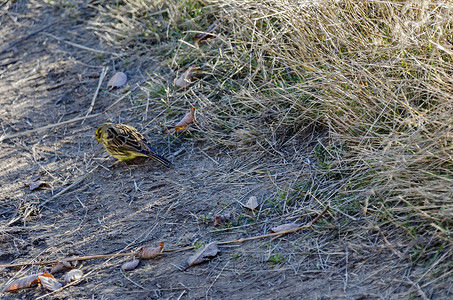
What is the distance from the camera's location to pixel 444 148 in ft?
12.2

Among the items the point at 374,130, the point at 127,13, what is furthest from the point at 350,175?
the point at 127,13

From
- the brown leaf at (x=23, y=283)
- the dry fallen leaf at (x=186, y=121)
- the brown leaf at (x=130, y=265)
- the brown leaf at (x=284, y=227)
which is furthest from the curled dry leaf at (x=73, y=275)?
the dry fallen leaf at (x=186, y=121)

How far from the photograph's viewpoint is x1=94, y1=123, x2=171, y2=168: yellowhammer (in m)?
5.42

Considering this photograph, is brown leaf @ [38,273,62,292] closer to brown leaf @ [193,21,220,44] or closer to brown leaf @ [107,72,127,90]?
brown leaf @ [107,72,127,90]

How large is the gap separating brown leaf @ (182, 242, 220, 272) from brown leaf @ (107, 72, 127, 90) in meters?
3.25

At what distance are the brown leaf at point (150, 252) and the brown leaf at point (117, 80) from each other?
3.03 metres

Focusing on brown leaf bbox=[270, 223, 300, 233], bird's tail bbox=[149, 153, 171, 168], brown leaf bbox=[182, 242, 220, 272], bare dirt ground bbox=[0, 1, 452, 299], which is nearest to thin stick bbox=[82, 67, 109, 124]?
bare dirt ground bbox=[0, 1, 452, 299]

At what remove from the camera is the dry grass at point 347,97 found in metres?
3.78

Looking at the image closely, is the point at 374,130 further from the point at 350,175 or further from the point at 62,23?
the point at 62,23

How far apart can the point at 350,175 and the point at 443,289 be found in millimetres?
1277

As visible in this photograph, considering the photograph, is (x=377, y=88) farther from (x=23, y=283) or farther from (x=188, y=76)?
Result: (x=23, y=283)

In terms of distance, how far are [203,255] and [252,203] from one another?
2.07 feet

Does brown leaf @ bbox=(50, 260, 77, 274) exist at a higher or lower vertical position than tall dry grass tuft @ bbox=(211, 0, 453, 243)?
lower

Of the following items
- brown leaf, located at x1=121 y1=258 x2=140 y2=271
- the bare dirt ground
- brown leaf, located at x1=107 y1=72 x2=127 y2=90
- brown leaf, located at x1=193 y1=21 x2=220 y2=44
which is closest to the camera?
the bare dirt ground
